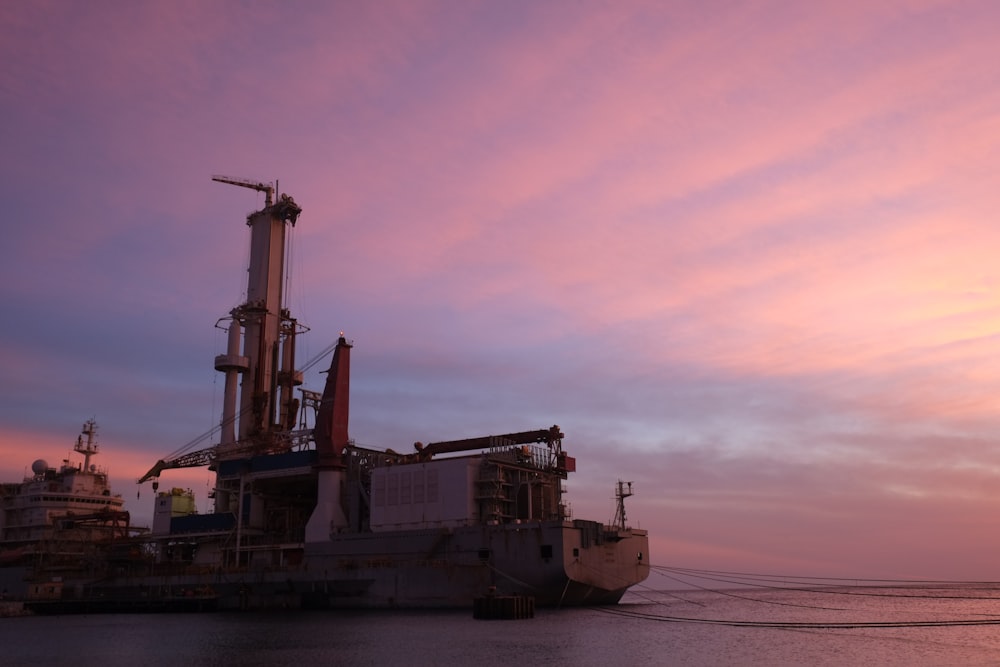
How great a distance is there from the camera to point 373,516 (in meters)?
64.8

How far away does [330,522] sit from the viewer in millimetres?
67000

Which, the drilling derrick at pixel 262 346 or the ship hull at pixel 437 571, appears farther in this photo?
the drilling derrick at pixel 262 346

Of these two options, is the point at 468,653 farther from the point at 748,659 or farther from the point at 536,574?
the point at 536,574

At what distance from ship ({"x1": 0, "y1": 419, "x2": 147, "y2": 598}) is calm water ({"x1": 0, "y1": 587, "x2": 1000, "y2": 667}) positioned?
27.1 meters

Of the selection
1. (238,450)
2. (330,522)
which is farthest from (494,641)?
(238,450)

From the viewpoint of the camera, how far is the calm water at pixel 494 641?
3559 centimetres

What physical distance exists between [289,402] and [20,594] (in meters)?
33.2

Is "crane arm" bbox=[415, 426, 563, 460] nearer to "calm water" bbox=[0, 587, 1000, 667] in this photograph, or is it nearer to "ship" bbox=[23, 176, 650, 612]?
"ship" bbox=[23, 176, 650, 612]

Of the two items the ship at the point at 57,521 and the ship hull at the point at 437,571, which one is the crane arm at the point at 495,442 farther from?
the ship at the point at 57,521

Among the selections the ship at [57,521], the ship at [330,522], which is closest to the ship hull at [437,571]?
the ship at [330,522]

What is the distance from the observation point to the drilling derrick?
273 feet

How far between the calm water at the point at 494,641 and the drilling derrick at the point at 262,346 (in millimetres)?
26862

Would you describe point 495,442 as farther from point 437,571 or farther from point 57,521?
point 57,521

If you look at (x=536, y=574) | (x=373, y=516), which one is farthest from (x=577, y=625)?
(x=373, y=516)
